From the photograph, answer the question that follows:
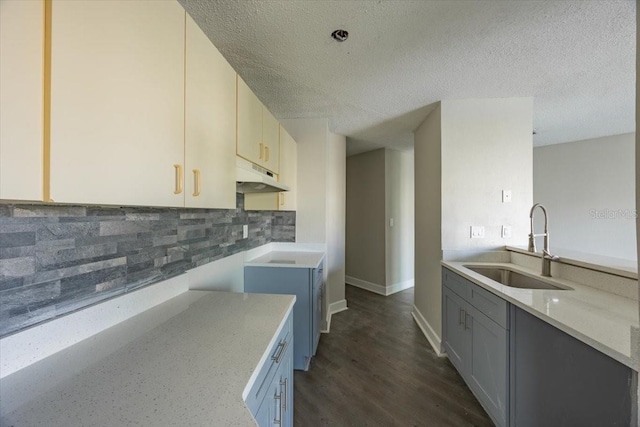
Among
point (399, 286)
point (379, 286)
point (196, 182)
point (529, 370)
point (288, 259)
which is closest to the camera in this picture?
point (196, 182)

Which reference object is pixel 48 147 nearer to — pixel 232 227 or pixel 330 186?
pixel 232 227

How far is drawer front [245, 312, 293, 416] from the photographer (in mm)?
750

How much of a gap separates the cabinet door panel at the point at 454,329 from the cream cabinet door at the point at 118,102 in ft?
6.92

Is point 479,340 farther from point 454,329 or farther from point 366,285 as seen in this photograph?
point 366,285

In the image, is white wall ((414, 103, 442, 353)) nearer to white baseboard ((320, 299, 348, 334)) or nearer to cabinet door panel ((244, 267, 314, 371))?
white baseboard ((320, 299, 348, 334))

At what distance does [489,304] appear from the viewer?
154 centimetres

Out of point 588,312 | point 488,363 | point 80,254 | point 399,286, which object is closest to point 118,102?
point 80,254

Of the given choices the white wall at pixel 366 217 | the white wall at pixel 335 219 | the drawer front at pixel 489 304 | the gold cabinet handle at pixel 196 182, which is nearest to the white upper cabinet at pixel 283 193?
the white wall at pixel 335 219

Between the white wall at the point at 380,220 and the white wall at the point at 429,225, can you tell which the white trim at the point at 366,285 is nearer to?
the white wall at the point at 380,220

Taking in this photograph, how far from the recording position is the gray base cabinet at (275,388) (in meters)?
0.79

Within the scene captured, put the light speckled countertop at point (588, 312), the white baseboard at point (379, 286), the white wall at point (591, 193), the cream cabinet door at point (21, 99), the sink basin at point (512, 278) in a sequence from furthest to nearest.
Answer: the white baseboard at point (379, 286) → the white wall at point (591, 193) → the sink basin at point (512, 278) → the light speckled countertop at point (588, 312) → the cream cabinet door at point (21, 99)

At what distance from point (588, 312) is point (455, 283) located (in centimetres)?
93

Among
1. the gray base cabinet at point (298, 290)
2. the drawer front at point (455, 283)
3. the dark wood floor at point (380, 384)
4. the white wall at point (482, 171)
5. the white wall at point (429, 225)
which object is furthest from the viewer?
the white wall at point (429, 225)

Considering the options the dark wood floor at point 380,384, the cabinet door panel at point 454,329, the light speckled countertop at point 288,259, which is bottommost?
the dark wood floor at point 380,384
